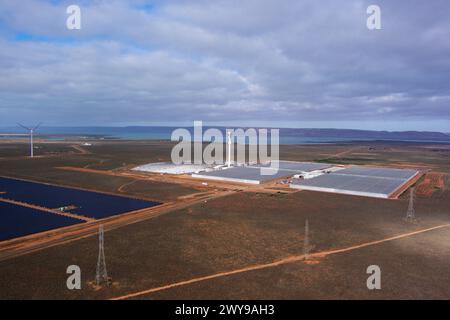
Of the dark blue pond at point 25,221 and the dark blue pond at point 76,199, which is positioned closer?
the dark blue pond at point 25,221

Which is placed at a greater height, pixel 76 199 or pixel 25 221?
pixel 76 199

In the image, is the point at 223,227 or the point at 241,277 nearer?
the point at 241,277

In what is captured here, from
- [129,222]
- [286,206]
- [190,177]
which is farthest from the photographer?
[190,177]
